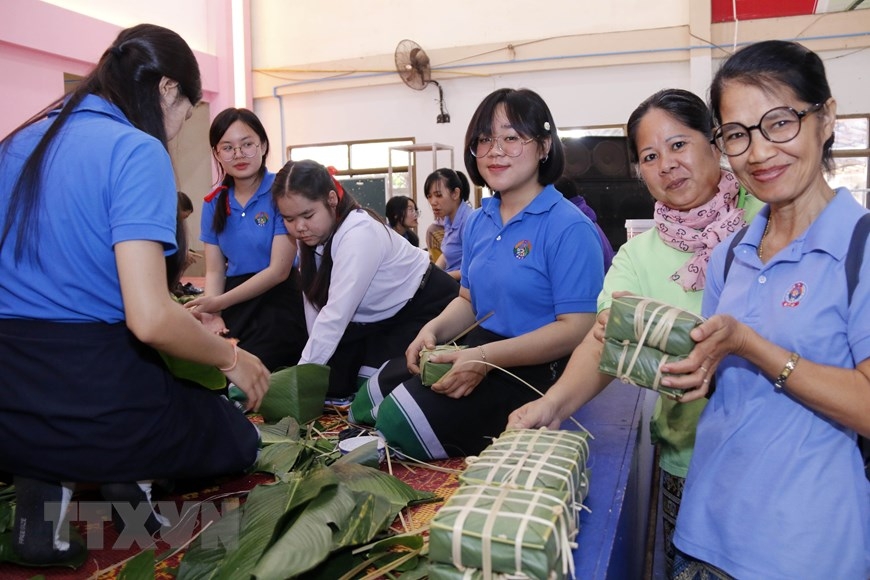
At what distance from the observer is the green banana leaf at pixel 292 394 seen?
86.7 inches

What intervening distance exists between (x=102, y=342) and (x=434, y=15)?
818 cm

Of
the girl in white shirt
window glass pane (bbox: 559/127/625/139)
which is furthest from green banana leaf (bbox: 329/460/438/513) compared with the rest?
window glass pane (bbox: 559/127/625/139)

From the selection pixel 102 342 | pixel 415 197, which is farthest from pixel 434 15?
pixel 102 342

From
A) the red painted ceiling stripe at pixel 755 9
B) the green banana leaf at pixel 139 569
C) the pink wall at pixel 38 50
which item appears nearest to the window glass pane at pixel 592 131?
the red painted ceiling stripe at pixel 755 9

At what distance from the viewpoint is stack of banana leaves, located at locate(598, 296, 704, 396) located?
1.07m

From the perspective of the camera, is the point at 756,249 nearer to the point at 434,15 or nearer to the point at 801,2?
the point at 801,2

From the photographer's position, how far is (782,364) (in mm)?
989

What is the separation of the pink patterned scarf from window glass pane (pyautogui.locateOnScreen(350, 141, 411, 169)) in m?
7.77

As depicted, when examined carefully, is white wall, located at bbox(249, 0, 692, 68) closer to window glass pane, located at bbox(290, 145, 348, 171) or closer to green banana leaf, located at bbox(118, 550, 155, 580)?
window glass pane, located at bbox(290, 145, 348, 171)

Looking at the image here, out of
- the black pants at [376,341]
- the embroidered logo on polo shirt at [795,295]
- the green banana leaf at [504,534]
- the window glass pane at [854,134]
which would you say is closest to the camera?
the green banana leaf at [504,534]

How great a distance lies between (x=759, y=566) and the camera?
3.37 ft

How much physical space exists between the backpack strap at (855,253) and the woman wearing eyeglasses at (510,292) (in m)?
0.81

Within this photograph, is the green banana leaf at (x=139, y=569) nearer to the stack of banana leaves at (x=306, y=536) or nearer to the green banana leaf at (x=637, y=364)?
the stack of banana leaves at (x=306, y=536)

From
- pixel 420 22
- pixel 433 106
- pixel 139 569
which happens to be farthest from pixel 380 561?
pixel 420 22
